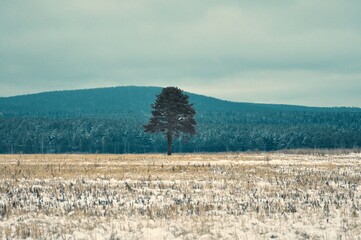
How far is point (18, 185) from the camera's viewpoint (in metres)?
22.9

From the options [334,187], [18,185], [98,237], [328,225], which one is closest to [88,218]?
[98,237]

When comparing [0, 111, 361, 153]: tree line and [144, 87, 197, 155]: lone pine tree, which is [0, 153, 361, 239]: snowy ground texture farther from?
[0, 111, 361, 153]: tree line

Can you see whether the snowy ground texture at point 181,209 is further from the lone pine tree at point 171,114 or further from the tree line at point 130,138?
the tree line at point 130,138

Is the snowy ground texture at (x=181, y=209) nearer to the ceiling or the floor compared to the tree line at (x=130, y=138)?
nearer to the floor

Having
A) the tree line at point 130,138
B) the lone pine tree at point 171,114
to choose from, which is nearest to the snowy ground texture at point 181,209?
the lone pine tree at point 171,114

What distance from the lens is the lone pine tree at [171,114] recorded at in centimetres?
6888

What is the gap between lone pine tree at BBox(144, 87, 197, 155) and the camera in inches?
2712

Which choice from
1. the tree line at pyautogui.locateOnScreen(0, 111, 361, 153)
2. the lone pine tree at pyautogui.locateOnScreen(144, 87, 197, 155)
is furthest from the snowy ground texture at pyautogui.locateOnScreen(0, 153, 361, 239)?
the tree line at pyautogui.locateOnScreen(0, 111, 361, 153)

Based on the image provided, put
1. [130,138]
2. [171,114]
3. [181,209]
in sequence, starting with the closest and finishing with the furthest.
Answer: [181,209], [171,114], [130,138]

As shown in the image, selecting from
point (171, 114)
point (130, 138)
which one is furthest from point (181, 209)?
point (130, 138)

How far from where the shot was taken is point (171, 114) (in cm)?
6875

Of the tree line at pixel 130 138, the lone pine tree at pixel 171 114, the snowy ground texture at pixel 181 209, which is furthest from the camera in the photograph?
the tree line at pixel 130 138

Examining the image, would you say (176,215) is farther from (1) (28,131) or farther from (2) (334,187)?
(1) (28,131)

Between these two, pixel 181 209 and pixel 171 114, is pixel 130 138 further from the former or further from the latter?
pixel 181 209
